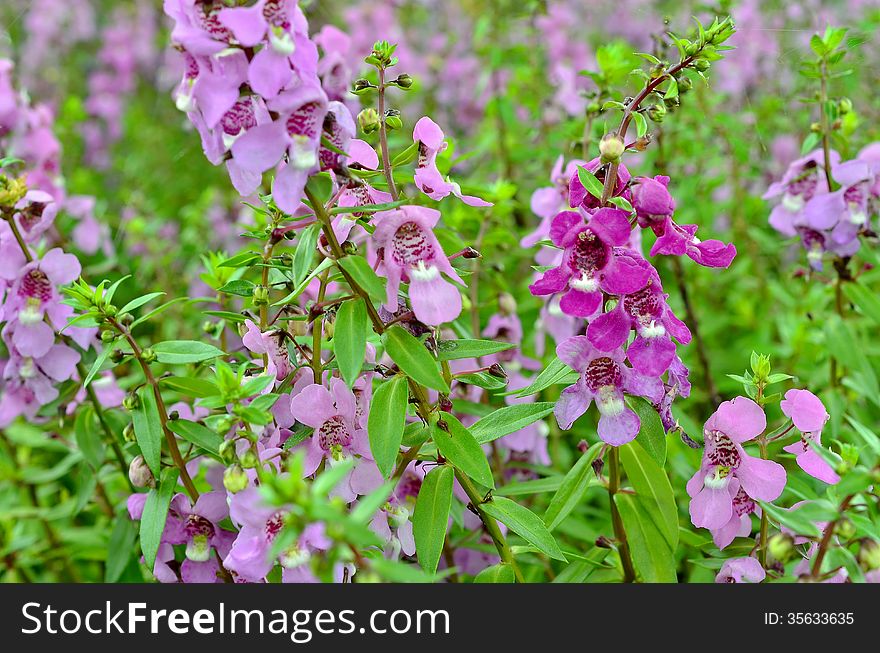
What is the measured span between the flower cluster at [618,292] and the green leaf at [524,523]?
20 cm

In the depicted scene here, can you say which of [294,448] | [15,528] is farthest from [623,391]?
[15,528]

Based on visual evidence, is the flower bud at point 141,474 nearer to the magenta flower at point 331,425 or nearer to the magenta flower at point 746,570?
the magenta flower at point 331,425

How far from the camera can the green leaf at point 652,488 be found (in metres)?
1.46

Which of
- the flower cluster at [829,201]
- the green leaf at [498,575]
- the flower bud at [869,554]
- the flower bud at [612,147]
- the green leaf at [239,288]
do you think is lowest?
the flower bud at [869,554]

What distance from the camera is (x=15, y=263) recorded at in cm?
175

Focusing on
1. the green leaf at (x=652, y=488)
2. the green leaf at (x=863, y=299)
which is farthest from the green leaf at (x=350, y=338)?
the green leaf at (x=863, y=299)

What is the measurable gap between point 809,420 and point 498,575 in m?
0.57

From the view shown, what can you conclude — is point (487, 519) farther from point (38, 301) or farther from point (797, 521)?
point (38, 301)

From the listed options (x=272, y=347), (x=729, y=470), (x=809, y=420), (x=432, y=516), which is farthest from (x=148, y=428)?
(x=809, y=420)

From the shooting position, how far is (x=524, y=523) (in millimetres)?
1451

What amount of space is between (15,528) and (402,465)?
4.58 ft

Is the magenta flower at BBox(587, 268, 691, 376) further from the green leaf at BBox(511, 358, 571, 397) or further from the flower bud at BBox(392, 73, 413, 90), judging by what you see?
the flower bud at BBox(392, 73, 413, 90)

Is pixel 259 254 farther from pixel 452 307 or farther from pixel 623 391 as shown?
pixel 623 391

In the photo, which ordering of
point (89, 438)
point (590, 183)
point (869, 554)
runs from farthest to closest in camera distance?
1. point (89, 438)
2. point (590, 183)
3. point (869, 554)
